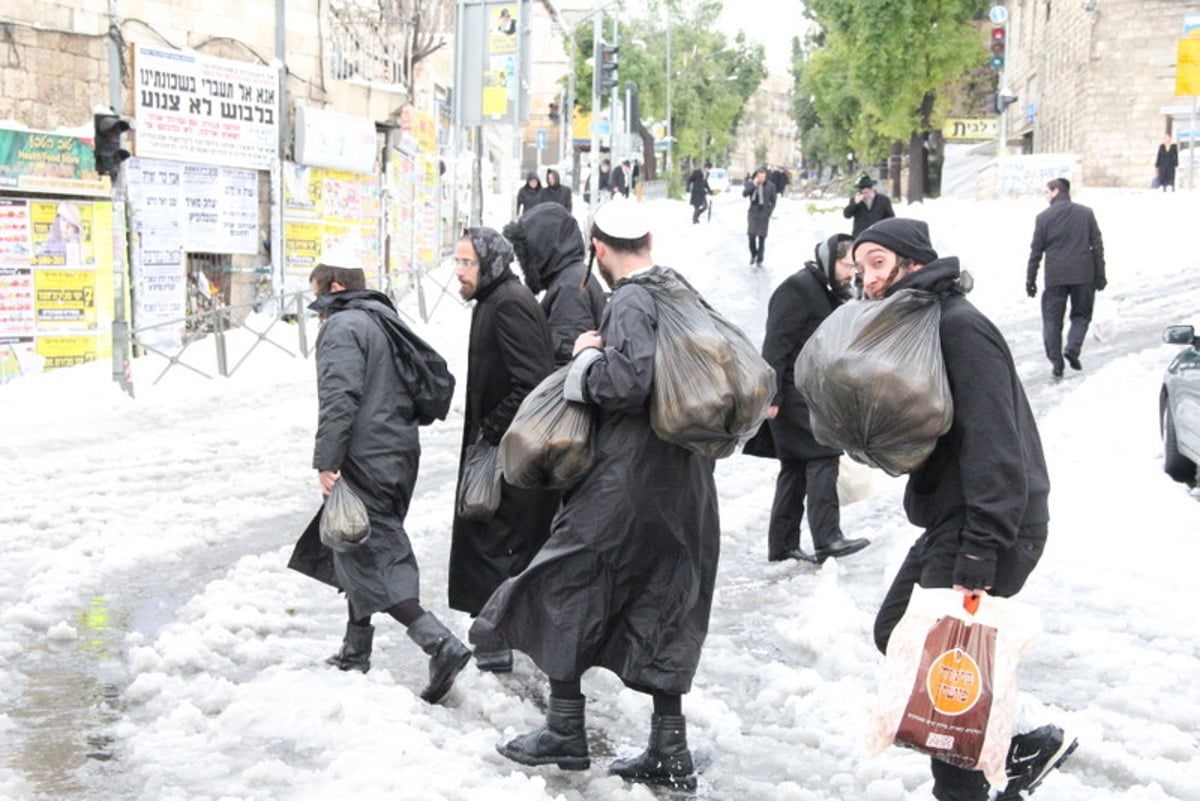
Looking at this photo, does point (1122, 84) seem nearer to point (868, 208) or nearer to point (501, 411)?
point (868, 208)

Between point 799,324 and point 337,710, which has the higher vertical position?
point 799,324

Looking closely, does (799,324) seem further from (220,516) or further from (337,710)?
(220,516)

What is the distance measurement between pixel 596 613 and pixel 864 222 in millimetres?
16306

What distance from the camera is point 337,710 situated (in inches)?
203

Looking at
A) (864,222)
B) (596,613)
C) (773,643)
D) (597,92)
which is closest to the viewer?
(596,613)

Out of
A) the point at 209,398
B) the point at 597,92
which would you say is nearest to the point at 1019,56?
the point at 597,92

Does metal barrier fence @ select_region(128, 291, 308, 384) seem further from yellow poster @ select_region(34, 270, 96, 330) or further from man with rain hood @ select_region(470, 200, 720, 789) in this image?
man with rain hood @ select_region(470, 200, 720, 789)

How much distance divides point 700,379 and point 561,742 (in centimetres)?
134

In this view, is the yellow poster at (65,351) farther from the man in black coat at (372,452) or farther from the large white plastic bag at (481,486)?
the large white plastic bag at (481,486)

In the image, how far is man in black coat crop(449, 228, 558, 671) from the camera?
559 centimetres

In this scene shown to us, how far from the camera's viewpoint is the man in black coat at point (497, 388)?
5594mm

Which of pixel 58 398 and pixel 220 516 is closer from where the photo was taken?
pixel 220 516

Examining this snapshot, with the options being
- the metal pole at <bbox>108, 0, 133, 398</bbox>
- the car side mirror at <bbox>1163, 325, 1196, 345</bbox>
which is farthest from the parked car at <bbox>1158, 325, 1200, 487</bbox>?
the metal pole at <bbox>108, 0, 133, 398</bbox>

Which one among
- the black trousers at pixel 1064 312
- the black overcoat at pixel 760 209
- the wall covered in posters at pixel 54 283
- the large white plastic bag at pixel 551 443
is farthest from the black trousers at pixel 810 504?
the black overcoat at pixel 760 209
